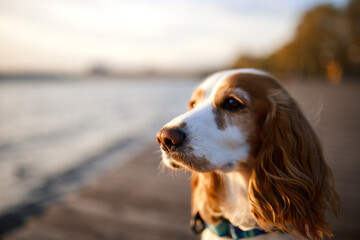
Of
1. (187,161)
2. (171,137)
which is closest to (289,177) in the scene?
(187,161)

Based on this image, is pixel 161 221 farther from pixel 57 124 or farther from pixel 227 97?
pixel 57 124

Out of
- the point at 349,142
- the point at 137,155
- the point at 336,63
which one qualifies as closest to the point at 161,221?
the point at 137,155

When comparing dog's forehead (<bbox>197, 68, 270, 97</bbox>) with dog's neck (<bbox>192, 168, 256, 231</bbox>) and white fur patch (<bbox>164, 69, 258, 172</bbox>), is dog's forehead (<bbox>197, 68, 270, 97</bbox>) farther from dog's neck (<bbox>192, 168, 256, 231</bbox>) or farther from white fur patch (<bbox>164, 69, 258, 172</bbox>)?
dog's neck (<bbox>192, 168, 256, 231</bbox>)

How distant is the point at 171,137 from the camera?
1.50m

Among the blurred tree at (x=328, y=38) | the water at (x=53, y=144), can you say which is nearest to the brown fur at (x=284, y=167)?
the water at (x=53, y=144)

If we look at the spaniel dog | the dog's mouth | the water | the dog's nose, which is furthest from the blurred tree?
the dog's nose

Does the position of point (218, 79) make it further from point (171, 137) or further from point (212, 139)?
point (171, 137)

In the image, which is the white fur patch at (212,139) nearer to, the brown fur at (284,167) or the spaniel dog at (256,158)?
the spaniel dog at (256,158)

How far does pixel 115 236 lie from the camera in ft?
9.41

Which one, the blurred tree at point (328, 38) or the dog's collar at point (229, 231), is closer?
the dog's collar at point (229, 231)

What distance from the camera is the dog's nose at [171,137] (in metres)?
1.50

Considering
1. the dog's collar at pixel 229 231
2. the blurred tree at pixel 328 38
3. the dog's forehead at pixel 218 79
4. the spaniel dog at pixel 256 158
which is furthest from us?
the blurred tree at pixel 328 38

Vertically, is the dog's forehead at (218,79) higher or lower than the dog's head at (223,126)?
higher

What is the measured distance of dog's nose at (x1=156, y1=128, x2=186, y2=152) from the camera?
4.93ft
